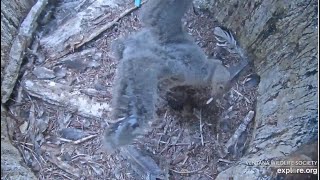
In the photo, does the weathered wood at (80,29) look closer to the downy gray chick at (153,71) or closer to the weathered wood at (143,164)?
the downy gray chick at (153,71)

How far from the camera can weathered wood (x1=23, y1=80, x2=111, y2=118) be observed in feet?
6.62

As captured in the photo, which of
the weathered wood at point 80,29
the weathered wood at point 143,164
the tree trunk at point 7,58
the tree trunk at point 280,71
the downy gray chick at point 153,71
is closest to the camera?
the tree trunk at point 280,71

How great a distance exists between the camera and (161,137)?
193 centimetres

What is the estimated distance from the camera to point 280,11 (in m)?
1.81

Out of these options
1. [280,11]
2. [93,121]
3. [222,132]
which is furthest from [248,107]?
[93,121]

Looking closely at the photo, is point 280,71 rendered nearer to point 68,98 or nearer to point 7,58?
point 68,98

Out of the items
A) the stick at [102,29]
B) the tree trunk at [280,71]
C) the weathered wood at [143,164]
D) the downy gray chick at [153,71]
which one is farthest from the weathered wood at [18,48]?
the tree trunk at [280,71]

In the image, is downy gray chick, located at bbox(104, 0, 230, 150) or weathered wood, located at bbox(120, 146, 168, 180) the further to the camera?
downy gray chick, located at bbox(104, 0, 230, 150)

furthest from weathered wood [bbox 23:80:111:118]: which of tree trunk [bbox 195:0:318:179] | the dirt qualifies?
tree trunk [bbox 195:0:318:179]

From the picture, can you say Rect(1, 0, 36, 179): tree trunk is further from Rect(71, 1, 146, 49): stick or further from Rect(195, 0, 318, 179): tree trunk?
Rect(195, 0, 318, 179): tree trunk

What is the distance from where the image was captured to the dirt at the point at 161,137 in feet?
6.09

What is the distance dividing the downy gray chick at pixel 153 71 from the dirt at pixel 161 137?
0.05 m

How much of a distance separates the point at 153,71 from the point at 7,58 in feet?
2.41

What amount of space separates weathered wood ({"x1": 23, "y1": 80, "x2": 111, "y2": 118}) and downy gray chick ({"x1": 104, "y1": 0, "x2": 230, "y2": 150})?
0.28 feet
